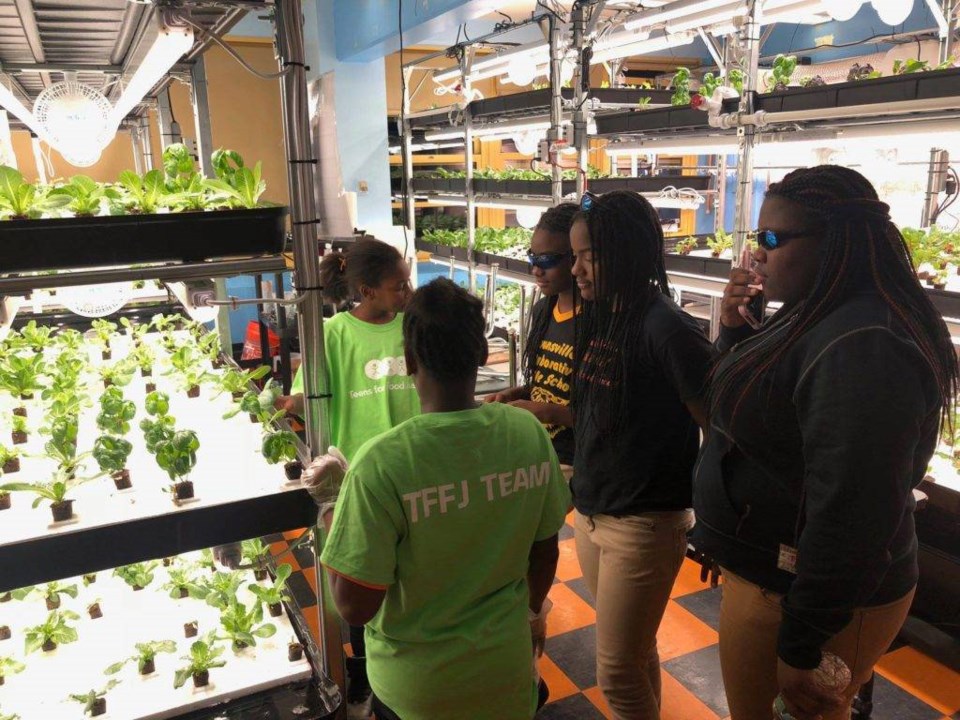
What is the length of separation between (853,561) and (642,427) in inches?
26.5

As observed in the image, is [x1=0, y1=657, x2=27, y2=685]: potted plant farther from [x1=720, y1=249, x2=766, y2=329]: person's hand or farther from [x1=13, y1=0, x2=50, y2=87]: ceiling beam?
[x1=720, y1=249, x2=766, y2=329]: person's hand

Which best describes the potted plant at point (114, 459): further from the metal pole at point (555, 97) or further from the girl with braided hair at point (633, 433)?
the metal pole at point (555, 97)

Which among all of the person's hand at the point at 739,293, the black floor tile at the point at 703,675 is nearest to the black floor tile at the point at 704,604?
the black floor tile at the point at 703,675

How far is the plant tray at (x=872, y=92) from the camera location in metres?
2.30

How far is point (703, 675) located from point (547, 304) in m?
1.53

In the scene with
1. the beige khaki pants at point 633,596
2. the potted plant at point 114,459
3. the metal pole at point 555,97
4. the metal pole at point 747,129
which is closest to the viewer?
the potted plant at point 114,459

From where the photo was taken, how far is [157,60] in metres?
1.96

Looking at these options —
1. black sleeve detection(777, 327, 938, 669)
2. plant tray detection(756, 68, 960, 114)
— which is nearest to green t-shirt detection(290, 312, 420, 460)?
black sleeve detection(777, 327, 938, 669)

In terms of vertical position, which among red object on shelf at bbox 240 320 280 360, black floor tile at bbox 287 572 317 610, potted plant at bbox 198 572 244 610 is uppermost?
potted plant at bbox 198 572 244 610

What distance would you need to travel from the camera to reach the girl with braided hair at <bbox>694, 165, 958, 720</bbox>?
1.20 m

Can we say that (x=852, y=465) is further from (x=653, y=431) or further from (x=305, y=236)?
(x=305, y=236)

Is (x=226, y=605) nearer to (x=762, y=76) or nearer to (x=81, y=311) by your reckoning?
(x=81, y=311)

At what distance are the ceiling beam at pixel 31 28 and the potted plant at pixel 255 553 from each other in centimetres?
155

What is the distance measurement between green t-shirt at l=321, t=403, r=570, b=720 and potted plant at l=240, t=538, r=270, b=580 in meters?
0.82
